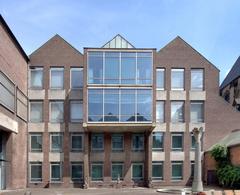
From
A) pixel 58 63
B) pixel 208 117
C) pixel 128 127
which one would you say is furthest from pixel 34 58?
pixel 208 117

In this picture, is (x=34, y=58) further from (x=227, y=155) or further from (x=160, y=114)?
(x=227, y=155)

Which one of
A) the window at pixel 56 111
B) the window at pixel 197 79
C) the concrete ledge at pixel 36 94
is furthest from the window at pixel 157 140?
the concrete ledge at pixel 36 94

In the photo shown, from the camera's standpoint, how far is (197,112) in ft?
156

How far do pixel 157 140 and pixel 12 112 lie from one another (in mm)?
16104

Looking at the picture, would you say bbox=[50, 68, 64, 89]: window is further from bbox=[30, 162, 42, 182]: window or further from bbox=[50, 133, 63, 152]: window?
bbox=[30, 162, 42, 182]: window

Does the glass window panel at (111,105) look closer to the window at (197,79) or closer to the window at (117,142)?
the window at (117,142)

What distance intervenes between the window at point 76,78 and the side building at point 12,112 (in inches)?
199

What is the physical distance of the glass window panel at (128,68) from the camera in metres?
44.1

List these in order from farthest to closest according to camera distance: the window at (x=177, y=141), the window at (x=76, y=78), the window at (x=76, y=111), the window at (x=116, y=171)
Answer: the window at (x=177, y=141) < the window at (x=76, y=78) < the window at (x=76, y=111) < the window at (x=116, y=171)

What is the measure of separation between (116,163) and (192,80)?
467 inches

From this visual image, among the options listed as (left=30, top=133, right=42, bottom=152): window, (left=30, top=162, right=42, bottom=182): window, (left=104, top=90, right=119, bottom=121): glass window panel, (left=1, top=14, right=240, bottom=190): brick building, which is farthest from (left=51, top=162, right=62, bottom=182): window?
(left=104, top=90, right=119, bottom=121): glass window panel

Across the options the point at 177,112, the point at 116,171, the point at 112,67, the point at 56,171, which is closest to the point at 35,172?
the point at 56,171

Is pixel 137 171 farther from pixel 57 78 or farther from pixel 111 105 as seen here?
pixel 57 78

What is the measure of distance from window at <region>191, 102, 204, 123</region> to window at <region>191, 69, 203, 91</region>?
66.7 inches
